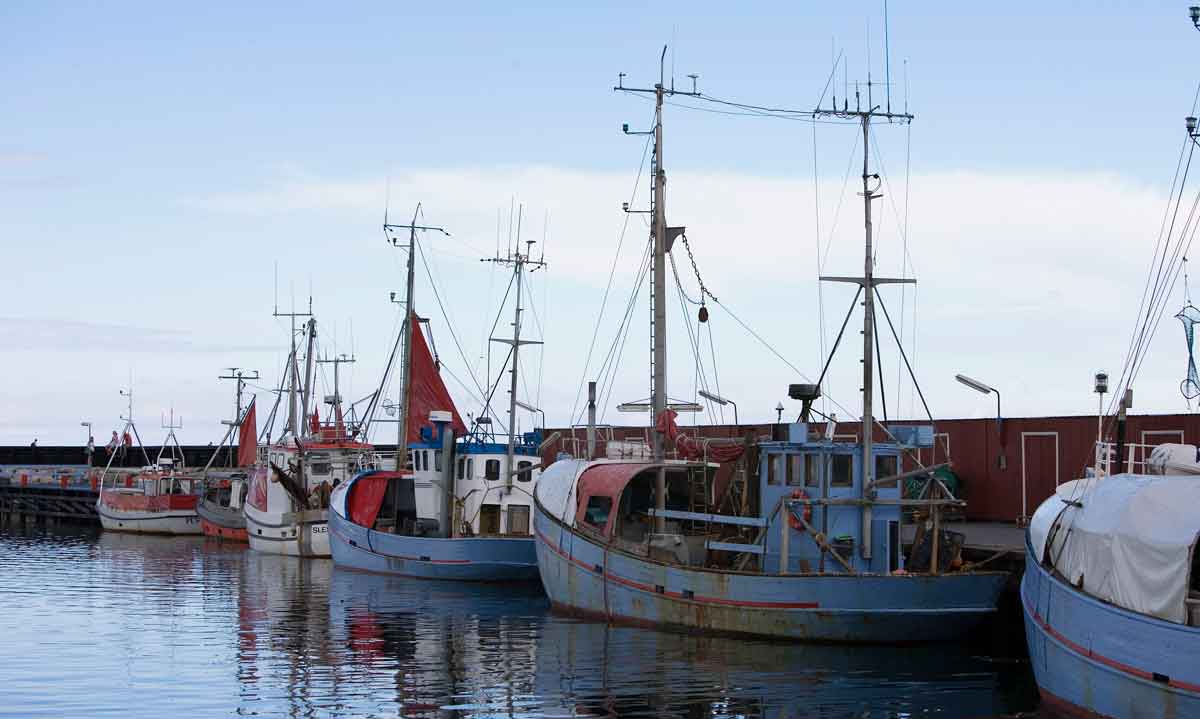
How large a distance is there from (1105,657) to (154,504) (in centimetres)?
6563

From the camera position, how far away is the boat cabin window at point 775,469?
1225 inches

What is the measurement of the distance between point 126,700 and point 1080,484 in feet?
55.8

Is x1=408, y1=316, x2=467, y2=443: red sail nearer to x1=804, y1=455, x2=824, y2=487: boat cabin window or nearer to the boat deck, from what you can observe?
the boat deck

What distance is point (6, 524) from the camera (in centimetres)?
9488

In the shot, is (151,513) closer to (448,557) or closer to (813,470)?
(448,557)

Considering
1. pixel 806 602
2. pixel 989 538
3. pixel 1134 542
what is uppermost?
pixel 1134 542

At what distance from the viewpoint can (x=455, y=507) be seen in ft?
154

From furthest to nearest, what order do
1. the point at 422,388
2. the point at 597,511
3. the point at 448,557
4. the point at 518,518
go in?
the point at 422,388
the point at 518,518
the point at 448,557
the point at 597,511

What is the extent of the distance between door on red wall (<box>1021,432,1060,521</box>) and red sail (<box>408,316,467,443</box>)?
2116 centimetres

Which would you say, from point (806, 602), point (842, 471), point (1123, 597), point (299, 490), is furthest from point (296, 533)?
point (1123, 597)

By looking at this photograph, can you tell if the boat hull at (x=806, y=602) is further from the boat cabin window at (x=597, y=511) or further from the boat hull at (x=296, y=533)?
the boat hull at (x=296, y=533)

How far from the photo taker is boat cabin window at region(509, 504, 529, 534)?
46156mm

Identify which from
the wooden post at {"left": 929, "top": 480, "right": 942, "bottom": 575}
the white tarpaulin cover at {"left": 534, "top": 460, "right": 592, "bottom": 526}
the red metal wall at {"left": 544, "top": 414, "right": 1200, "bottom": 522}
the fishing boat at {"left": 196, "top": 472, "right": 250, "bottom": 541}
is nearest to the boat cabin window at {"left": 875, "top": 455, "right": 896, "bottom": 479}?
the wooden post at {"left": 929, "top": 480, "right": 942, "bottom": 575}

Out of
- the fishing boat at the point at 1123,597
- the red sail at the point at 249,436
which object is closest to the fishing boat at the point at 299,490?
the red sail at the point at 249,436
